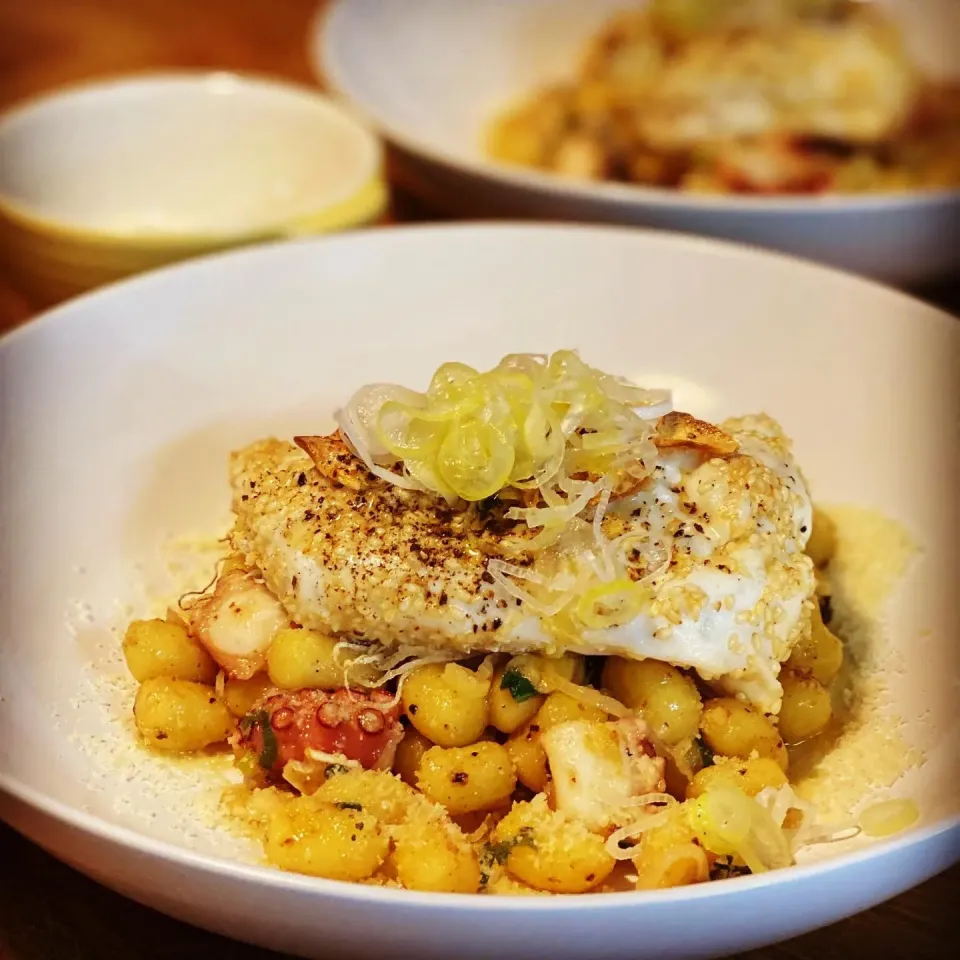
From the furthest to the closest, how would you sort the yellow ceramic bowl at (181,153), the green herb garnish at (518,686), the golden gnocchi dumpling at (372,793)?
the yellow ceramic bowl at (181,153) → the green herb garnish at (518,686) → the golden gnocchi dumpling at (372,793)

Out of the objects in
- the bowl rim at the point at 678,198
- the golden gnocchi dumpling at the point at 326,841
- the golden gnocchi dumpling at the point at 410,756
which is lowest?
the golden gnocchi dumpling at the point at 410,756

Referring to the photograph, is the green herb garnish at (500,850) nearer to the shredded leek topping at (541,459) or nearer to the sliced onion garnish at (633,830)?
the sliced onion garnish at (633,830)

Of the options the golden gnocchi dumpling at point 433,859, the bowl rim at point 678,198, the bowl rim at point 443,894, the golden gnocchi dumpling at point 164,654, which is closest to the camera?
the bowl rim at point 443,894

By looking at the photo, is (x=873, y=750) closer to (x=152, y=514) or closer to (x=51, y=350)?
(x=152, y=514)

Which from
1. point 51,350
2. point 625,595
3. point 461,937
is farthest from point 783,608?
point 51,350

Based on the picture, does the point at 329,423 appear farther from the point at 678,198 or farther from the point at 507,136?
the point at 507,136

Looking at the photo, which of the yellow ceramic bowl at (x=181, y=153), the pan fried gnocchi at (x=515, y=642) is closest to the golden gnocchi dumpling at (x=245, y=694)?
the pan fried gnocchi at (x=515, y=642)

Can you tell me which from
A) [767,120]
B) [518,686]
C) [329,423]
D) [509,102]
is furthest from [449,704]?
[509,102]
